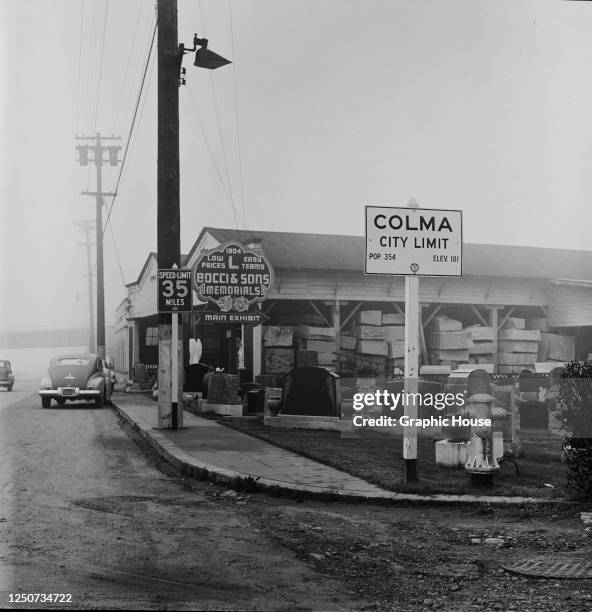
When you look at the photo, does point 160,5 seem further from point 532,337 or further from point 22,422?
point 532,337

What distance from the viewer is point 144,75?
→ 53.0 feet

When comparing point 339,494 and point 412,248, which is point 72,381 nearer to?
point 339,494

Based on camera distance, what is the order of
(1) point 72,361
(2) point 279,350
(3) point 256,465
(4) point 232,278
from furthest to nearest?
1. (1) point 72,361
2. (4) point 232,278
3. (2) point 279,350
4. (3) point 256,465

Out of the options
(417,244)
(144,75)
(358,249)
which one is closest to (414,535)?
(417,244)

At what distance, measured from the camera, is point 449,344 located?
2130cm

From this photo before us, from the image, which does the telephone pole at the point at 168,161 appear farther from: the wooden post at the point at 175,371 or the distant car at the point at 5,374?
the distant car at the point at 5,374

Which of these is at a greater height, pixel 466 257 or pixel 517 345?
pixel 466 257

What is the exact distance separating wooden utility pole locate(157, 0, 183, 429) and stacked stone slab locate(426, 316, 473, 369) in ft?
29.8

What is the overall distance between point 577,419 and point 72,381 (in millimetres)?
18180

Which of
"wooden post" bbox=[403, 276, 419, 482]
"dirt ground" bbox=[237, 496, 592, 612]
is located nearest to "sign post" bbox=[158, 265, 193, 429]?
"dirt ground" bbox=[237, 496, 592, 612]

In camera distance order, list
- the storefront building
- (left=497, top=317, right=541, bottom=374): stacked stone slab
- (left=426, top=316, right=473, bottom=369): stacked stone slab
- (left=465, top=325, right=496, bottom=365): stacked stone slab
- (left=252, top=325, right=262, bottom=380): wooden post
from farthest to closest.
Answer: (left=465, top=325, right=496, bottom=365): stacked stone slab < (left=497, top=317, right=541, bottom=374): stacked stone slab < (left=426, top=316, right=473, bottom=369): stacked stone slab < (left=252, top=325, right=262, bottom=380): wooden post < the storefront building

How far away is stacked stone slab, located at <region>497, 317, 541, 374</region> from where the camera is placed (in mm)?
21531

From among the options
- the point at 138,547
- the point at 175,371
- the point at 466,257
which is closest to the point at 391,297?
the point at 466,257

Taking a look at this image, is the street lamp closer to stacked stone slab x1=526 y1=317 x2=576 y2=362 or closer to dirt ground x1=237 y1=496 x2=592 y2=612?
dirt ground x1=237 y1=496 x2=592 y2=612
